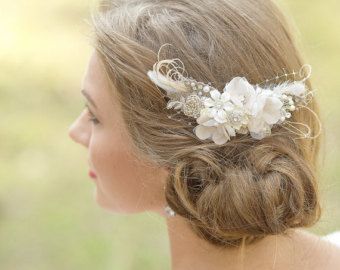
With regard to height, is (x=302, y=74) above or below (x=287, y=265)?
above

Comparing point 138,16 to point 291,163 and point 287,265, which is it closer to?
point 291,163

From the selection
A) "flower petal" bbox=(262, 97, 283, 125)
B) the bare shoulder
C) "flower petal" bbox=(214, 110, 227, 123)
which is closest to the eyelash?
"flower petal" bbox=(214, 110, 227, 123)

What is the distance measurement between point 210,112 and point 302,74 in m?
0.30

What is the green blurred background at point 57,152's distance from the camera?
4.25 meters

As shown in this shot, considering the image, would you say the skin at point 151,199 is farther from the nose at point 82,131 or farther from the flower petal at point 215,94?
the flower petal at point 215,94

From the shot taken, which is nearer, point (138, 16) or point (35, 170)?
point (138, 16)

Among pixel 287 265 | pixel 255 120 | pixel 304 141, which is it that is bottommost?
pixel 287 265

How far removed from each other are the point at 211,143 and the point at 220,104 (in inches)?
4.0

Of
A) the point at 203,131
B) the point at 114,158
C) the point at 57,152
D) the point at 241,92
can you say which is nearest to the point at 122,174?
the point at 114,158

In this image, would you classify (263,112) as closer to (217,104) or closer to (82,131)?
(217,104)

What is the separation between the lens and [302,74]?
2.18 meters

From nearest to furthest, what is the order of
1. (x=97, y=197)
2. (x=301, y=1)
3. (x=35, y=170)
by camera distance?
(x=97, y=197), (x=35, y=170), (x=301, y=1)

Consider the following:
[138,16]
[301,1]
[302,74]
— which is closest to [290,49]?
[302,74]

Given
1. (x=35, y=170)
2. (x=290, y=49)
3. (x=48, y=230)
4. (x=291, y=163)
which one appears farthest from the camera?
(x=35, y=170)
